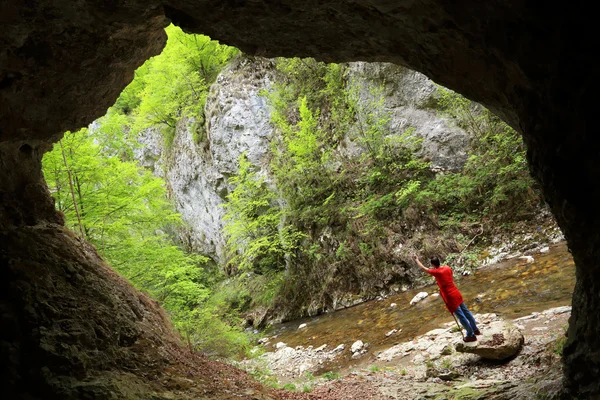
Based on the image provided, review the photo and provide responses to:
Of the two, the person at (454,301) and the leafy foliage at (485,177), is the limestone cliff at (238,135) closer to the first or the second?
the leafy foliage at (485,177)

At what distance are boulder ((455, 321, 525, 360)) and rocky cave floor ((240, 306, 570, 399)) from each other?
113 millimetres

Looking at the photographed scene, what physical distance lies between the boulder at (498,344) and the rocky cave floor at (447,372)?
11 centimetres

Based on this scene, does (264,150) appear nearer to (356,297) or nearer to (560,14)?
(356,297)

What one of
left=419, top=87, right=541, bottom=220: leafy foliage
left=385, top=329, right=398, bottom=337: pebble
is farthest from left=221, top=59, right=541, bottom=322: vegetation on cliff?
left=385, top=329, right=398, bottom=337: pebble

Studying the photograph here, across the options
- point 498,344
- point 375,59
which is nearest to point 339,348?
point 498,344

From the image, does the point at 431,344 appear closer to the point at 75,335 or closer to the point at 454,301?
the point at 454,301

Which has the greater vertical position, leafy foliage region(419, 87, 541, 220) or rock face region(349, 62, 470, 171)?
rock face region(349, 62, 470, 171)

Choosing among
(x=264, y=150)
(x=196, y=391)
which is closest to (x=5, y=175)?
(x=196, y=391)

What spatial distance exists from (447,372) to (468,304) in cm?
357

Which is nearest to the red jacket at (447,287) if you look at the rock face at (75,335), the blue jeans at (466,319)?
the blue jeans at (466,319)

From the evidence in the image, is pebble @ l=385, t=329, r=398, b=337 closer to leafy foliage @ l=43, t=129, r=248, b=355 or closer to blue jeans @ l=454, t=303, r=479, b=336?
blue jeans @ l=454, t=303, r=479, b=336

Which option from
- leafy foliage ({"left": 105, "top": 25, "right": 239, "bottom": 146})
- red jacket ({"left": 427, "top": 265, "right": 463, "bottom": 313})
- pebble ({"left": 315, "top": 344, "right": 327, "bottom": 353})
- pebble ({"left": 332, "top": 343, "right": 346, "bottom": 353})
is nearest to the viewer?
red jacket ({"left": 427, "top": 265, "right": 463, "bottom": 313})

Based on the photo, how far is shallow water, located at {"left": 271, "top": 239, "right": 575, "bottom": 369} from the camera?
8.00 meters

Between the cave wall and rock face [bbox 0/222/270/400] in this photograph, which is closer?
the cave wall
